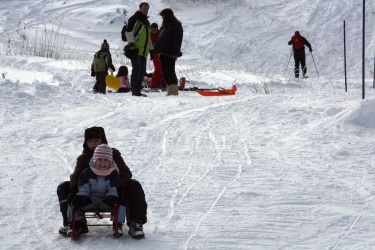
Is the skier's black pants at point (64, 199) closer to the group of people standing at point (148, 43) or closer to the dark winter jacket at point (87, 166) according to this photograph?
the dark winter jacket at point (87, 166)

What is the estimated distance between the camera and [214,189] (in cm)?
655

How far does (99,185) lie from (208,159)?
9.05 feet

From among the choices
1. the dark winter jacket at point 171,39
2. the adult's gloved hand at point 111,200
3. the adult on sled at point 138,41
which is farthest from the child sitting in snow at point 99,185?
the dark winter jacket at point 171,39

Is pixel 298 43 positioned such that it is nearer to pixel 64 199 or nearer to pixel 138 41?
pixel 138 41

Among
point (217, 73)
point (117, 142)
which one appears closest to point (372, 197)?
point (117, 142)

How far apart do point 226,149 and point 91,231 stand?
3.16m

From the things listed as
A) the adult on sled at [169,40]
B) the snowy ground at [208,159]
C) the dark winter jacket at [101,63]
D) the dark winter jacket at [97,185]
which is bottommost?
the snowy ground at [208,159]

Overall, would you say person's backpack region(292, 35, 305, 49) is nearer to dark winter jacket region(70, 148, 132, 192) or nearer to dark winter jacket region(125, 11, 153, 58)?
dark winter jacket region(125, 11, 153, 58)

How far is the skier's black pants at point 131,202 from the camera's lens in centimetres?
531

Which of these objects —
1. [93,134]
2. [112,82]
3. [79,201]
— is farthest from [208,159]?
[112,82]

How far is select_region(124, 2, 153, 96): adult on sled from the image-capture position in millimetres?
12859

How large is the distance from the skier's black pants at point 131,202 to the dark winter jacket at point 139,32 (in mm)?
7740

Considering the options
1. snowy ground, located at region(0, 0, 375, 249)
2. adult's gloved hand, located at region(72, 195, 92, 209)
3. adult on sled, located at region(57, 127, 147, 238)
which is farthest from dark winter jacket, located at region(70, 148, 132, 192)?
snowy ground, located at region(0, 0, 375, 249)

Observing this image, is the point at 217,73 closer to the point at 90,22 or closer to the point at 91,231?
the point at 90,22
